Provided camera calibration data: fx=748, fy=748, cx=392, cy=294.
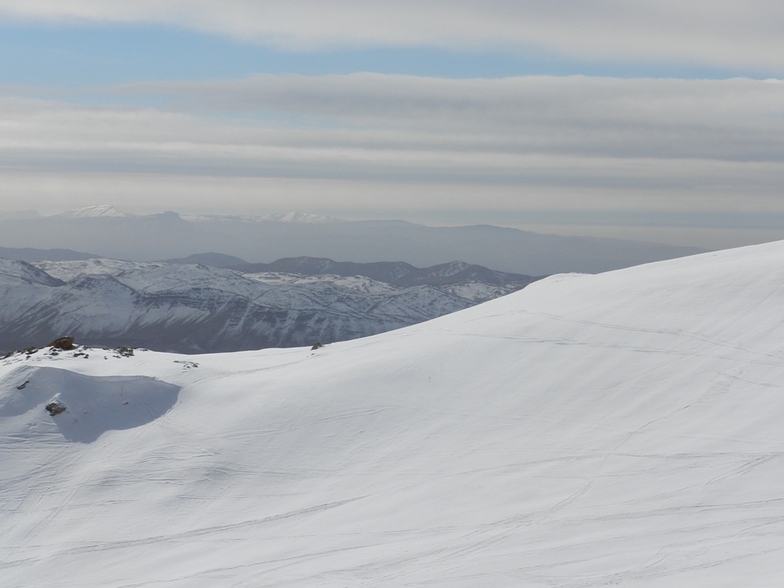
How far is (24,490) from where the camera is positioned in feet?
84.6

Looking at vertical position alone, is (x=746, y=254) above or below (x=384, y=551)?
above

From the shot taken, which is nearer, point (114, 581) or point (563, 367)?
point (114, 581)

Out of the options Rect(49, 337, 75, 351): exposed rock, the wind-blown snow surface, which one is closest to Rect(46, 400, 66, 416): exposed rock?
the wind-blown snow surface

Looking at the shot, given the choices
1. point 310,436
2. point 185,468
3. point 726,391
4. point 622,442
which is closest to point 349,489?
point 310,436

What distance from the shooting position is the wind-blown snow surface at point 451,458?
745 inches

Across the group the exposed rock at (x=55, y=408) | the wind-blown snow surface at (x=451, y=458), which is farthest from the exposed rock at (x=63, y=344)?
the exposed rock at (x=55, y=408)

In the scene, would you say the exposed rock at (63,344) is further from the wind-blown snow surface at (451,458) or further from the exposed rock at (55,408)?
the exposed rock at (55,408)

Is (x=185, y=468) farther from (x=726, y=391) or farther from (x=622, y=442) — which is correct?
(x=726, y=391)

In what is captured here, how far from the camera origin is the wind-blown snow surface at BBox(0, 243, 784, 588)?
18.9 metres

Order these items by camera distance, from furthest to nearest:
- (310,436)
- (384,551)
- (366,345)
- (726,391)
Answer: (366,345), (310,436), (726,391), (384,551)

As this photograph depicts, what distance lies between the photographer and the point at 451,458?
25.0m

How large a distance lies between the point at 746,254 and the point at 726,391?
16064mm

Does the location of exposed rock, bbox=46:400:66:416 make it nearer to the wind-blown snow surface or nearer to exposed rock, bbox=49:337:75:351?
the wind-blown snow surface

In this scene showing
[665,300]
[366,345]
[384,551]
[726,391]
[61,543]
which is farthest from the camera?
[366,345]
